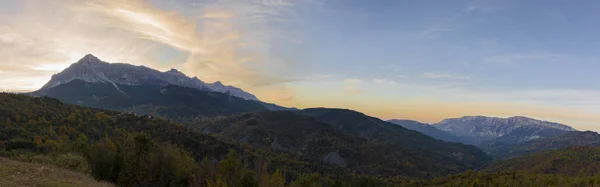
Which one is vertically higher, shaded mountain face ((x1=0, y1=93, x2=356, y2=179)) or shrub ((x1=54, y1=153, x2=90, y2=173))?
shaded mountain face ((x1=0, y1=93, x2=356, y2=179))

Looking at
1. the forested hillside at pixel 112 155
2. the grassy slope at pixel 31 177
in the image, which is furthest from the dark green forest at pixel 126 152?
the grassy slope at pixel 31 177

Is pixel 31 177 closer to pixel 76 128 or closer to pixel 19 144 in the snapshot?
pixel 19 144

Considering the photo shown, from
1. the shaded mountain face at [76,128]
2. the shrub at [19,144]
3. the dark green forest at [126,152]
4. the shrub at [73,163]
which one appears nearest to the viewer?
the dark green forest at [126,152]

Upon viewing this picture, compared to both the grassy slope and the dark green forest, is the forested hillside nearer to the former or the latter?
the dark green forest

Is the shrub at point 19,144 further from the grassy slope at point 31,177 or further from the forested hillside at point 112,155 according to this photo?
the grassy slope at point 31,177

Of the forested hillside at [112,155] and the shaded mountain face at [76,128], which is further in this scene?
the shaded mountain face at [76,128]

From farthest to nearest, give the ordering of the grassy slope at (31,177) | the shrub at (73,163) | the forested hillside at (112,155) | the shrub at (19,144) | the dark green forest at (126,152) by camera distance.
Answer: the shrub at (19,144), the shrub at (73,163), the dark green forest at (126,152), the forested hillside at (112,155), the grassy slope at (31,177)

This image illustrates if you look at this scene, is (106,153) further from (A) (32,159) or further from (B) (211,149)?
(B) (211,149)

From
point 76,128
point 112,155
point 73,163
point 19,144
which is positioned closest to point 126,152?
point 112,155

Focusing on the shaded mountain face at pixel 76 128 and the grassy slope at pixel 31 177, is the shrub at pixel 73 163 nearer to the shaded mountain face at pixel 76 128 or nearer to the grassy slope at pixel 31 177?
the grassy slope at pixel 31 177

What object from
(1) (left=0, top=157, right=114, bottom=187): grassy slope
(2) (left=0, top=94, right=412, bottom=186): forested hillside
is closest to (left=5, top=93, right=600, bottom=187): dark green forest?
(2) (left=0, top=94, right=412, bottom=186): forested hillside

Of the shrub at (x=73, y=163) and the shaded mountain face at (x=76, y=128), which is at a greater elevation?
the shaded mountain face at (x=76, y=128)

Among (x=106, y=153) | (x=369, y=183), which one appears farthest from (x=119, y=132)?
(x=369, y=183)

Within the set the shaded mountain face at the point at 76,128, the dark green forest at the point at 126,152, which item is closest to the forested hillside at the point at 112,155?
the dark green forest at the point at 126,152
